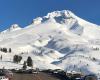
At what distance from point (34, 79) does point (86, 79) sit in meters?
10.3

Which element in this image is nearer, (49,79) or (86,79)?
(86,79)

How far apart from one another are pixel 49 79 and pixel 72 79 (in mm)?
3285

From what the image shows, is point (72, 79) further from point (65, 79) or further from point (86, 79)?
point (86, 79)

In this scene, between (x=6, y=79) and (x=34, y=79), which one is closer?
(x=6, y=79)

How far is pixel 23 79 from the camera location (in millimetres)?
58875

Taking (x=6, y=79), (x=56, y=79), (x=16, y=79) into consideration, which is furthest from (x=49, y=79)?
(x=6, y=79)

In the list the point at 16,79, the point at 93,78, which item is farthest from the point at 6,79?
the point at 93,78

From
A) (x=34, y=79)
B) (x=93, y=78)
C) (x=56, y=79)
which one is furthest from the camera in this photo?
(x=56, y=79)

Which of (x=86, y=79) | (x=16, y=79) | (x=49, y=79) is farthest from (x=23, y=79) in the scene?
(x=86, y=79)

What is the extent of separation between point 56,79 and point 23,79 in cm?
623

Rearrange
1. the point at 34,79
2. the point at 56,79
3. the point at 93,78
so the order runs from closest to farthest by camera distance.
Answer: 1. the point at 93,78
2. the point at 34,79
3. the point at 56,79

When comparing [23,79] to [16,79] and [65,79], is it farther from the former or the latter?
[65,79]

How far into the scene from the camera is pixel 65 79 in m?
64.5

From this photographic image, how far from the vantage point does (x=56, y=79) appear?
63.1m
